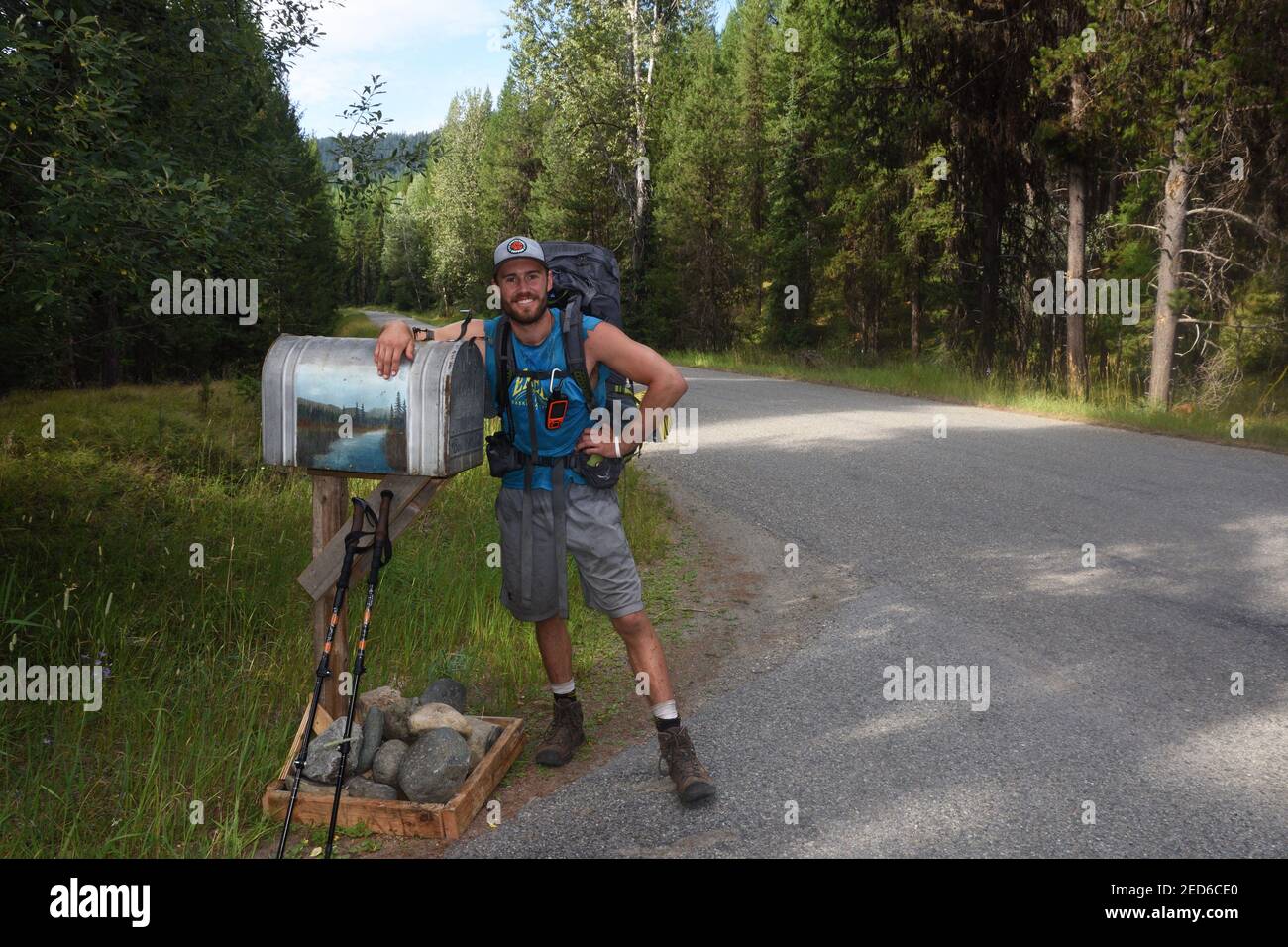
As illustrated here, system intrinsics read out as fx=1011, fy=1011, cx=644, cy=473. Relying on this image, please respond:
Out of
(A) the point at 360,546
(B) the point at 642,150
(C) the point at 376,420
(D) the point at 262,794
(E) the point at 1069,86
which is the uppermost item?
(B) the point at 642,150

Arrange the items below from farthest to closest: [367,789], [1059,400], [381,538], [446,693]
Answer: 1. [1059,400]
2. [446,693]
3. [367,789]
4. [381,538]

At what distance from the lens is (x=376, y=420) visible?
369 centimetres

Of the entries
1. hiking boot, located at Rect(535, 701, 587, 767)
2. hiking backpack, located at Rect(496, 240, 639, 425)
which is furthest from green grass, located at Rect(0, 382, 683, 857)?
hiking backpack, located at Rect(496, 240, 639, 425)

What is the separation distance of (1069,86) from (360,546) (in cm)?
1723

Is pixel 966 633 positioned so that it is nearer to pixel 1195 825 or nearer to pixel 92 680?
pixel 1195 825

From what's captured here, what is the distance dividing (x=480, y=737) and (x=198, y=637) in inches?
97.0

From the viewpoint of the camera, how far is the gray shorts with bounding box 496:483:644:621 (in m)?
4.05

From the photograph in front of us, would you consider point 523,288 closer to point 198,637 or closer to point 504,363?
point 504,363

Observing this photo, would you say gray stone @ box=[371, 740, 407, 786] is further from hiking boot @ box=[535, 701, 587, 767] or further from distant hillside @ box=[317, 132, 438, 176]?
distant hillside @ box=[317, 132, 438, 176]

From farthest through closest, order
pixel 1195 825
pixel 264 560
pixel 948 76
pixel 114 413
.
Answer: pixel 114 413, pixel 948 76, pixel 264 560, pixel 1195 825

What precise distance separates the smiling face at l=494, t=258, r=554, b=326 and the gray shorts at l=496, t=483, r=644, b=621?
0.71 metres

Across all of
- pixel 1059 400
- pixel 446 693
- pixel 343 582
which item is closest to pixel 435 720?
pixel 446 693

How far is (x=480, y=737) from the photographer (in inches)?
169
